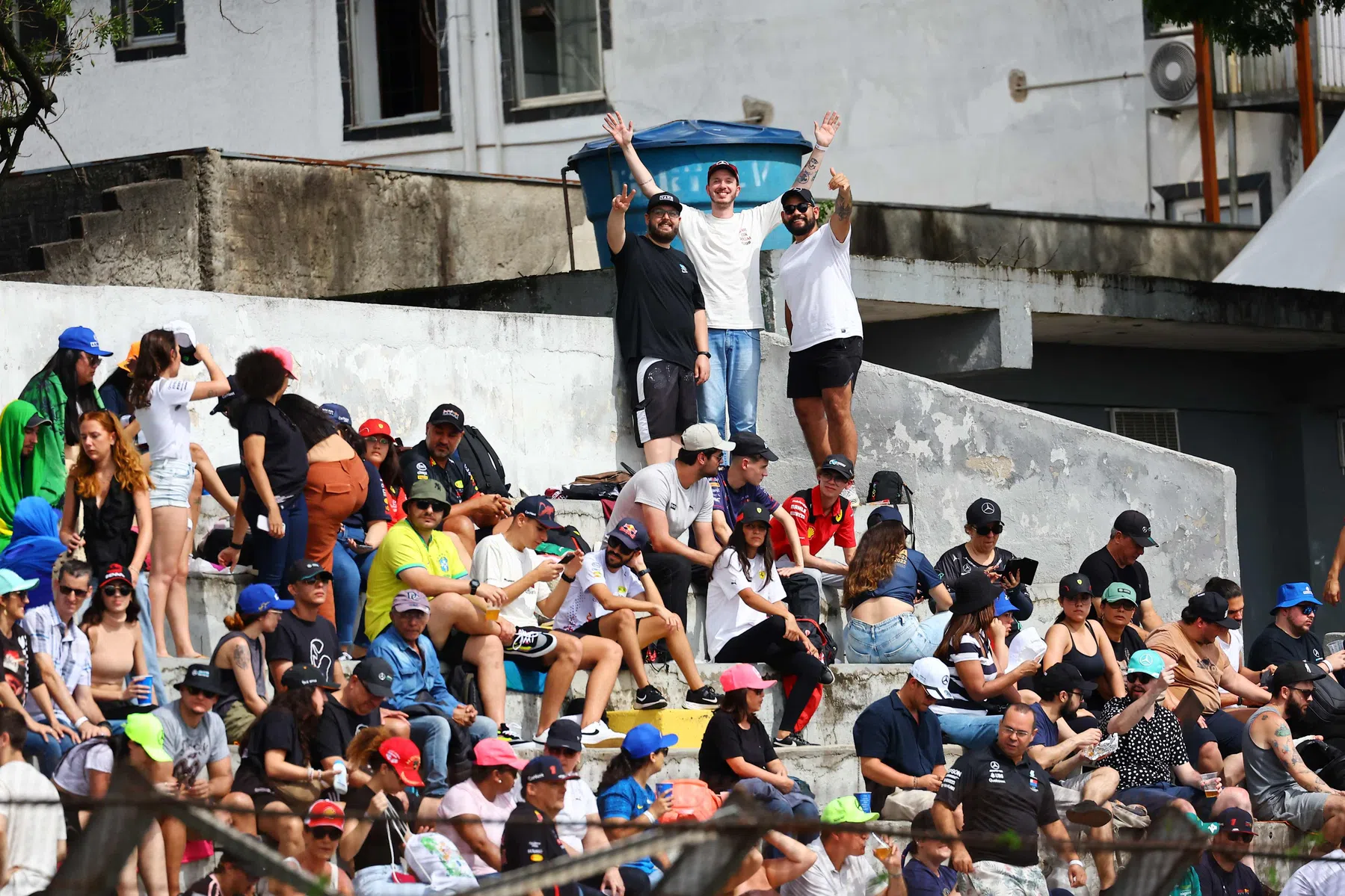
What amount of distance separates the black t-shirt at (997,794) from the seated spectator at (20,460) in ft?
14.7

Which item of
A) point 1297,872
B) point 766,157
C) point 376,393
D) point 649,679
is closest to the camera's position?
point 1297,872

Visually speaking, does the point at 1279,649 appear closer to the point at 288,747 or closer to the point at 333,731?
the point at 333,731

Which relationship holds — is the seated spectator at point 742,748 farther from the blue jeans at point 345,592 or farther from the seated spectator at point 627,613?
the blue jeans at point 345,592

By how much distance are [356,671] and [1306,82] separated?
535 inches

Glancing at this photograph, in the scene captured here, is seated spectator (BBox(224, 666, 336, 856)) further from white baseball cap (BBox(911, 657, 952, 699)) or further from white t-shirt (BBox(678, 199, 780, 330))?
white t-shirt (BBox(678, 199, 780, 330))

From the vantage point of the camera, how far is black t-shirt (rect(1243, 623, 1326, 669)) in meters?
12.4

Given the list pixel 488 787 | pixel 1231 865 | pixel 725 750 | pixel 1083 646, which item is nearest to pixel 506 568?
pixel 725 750

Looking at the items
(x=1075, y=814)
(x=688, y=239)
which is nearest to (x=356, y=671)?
(x=1075, y=814)

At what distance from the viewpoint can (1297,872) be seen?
731 cm

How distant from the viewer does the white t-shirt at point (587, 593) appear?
10.5 metres

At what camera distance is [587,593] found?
34.5 ft

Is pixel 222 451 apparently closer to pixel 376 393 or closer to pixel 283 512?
pixel 376 393

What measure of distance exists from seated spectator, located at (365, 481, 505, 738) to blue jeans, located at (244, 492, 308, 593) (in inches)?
15.1

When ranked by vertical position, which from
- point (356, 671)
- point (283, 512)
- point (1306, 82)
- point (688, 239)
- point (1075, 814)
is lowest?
point (1075, 814)
